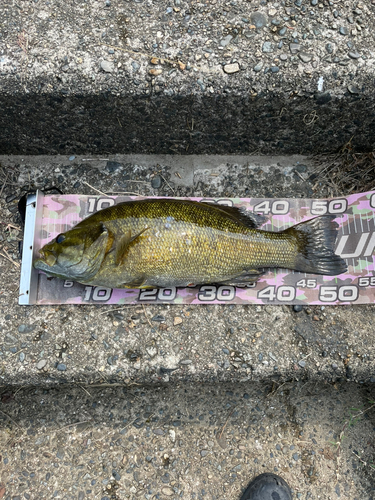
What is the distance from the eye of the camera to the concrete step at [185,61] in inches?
99.0

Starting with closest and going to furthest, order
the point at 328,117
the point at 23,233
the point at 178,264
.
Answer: the point at 178,264 → the point at 328,117 → the point at 23,233

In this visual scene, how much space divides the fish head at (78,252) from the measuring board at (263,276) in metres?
0.37

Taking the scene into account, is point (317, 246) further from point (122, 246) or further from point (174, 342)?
point (122, 246)

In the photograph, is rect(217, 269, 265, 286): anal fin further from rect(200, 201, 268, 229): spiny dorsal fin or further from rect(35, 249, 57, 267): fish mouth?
rect(35, 249, 57, 267): fish mouth

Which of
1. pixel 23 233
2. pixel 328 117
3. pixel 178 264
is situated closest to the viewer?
pixel 178 264

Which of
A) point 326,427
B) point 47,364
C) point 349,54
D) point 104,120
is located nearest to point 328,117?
point 349,54

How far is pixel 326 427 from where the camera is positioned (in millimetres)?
3105

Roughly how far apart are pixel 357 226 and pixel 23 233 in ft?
9.37

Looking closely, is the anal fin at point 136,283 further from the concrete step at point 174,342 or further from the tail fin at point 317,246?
the tail fin at point 317,246

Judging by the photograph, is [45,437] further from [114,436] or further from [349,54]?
[349,54]

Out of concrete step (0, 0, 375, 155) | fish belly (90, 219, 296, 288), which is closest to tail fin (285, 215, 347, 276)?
fish belly (90, 219, 296, 288)

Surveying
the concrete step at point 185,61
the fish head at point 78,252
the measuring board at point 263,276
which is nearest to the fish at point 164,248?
the fish head at point 78,252

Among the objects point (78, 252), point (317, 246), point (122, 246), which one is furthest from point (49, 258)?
point (317, 246)

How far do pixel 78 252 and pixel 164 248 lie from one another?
1.97ft
